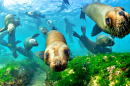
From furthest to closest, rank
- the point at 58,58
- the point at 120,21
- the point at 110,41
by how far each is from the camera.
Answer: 1. the point at 110,41
2. the point at 58,58
3. the point at 120,21

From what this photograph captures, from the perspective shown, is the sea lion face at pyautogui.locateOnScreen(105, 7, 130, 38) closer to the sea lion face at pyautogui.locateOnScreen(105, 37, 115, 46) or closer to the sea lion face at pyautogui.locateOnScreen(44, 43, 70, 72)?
the sea lion face at pyautogui.locateOnScreen(44, 43, 70, 72)

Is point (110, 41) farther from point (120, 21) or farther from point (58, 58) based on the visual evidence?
point (58, 58)

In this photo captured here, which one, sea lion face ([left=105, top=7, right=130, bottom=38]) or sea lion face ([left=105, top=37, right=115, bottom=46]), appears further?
sea lion face ([left=105, top=37, right=115, bottom=46])

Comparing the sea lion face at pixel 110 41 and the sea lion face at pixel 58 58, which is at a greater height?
the sea lion face at pixel 58 58

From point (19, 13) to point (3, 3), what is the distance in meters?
4.75

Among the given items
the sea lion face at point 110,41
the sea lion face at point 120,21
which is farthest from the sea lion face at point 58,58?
the sea lion face at point 110,41

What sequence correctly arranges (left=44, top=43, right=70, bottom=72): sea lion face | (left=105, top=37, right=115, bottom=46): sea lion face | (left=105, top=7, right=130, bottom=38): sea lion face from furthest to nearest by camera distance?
(left=105, top=37, right=115, bottom=46): sea lion face < (left=44, top=43, right=70, bottom=72): sea lion face < (left=105, top=7, right=130, bottom=38): sea lion face

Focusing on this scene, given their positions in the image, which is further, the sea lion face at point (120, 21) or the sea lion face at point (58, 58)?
the sea lion face at point (58, 58)

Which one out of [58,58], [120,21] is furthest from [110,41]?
[58,58]

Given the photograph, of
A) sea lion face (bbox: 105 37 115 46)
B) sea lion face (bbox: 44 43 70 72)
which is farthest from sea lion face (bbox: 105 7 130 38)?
sea lion face (bbox: 105 37 115 46)

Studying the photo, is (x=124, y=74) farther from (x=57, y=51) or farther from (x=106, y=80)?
(x=57, y=51)

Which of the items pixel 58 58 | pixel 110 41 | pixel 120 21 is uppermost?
pixel 120 21

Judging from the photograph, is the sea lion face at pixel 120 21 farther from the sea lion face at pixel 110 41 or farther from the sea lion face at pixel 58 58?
the sea lion face at pixel 110 41


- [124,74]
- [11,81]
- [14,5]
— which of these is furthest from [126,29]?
[14,5]
